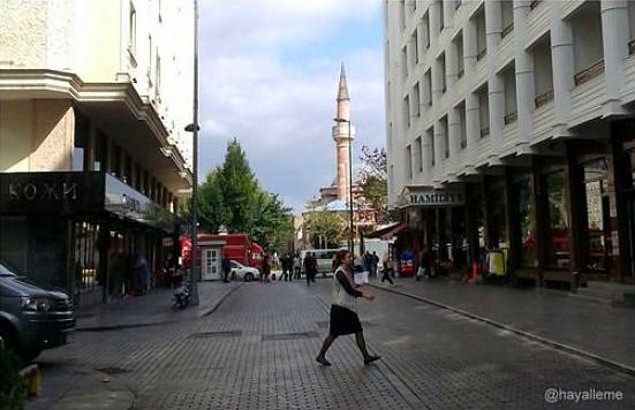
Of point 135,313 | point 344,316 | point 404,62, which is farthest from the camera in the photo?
point 404,62

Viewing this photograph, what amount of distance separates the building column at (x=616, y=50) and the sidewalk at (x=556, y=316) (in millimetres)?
5087

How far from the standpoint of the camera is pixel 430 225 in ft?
142

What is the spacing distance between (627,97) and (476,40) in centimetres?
1402

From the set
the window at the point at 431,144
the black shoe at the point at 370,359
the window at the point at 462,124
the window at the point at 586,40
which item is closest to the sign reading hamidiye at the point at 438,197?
the window at the point at 462,124

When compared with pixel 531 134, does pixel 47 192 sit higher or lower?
lower

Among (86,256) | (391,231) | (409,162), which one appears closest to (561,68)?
(86,256)

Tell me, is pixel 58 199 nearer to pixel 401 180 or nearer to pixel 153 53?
pixel 153 53

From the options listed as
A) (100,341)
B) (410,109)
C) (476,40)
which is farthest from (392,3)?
(100,341)

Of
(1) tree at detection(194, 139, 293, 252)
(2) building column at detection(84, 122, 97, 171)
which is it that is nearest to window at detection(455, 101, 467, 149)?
(2) building column at detection(84, 122, 97, 171)

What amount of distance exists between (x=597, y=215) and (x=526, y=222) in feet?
17.9

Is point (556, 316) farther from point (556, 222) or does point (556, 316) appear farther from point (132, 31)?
point (132, 31)

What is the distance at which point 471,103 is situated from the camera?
31469 millimetres

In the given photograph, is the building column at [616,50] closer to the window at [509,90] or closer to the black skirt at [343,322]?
the window at [509,90]

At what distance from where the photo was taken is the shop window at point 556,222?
23.8m
